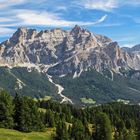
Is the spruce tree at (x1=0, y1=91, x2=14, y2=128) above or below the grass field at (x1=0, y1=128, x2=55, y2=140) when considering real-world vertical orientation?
above

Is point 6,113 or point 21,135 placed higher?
point 6,113

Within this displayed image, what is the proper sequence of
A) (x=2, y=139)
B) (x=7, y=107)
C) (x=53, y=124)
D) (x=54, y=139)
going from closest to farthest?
(x=2, y=139)
(x=54, y=139)
(x=7, y=107)
(x=53, y=124)

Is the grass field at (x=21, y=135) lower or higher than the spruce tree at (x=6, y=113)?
lower

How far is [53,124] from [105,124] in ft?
91.9

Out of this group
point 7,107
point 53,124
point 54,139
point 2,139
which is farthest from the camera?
point 53,124

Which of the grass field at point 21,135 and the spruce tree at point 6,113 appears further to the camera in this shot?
the spruce tree at point 6,113

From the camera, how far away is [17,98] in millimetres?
170125

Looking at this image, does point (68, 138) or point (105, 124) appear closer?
point (68, 138)

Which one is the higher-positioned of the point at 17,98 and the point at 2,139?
the point at 17,98

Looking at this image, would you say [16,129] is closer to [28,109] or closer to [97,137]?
[28,109]

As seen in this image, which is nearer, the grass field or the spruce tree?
the grass field

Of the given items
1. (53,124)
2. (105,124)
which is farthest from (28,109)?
(105,124)

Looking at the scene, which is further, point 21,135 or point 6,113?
Answer: point 6,113

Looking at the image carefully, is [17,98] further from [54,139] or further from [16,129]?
[54,139]
